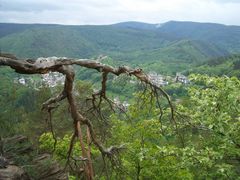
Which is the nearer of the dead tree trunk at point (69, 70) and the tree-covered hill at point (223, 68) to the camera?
the dead tree trunk at point (69, 70)

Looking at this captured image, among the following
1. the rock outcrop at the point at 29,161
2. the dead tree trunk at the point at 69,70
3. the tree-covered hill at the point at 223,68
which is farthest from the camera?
the tree-covered hill at the point at 223,68

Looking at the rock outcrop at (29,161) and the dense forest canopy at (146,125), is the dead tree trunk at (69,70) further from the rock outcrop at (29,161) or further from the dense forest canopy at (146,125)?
the rock outcrop at (29,161)

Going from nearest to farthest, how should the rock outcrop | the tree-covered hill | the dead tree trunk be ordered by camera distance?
the dead tree trunk, the rock outcrop, the tree-covered hill

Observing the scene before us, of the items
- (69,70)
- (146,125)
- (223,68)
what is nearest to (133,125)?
(146,125)

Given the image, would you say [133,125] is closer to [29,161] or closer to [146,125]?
[146,125]

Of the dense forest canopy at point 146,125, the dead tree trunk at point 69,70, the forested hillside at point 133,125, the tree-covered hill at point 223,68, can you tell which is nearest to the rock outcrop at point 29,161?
the forested hillside at point 133,125

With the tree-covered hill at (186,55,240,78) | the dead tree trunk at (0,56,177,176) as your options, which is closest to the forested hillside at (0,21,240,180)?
the dead tree trunk at (0,56,177,176)

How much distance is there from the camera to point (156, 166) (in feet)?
59.5

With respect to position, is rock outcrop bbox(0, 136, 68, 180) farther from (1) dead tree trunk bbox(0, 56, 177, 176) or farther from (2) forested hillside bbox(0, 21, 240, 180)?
(1) dead tree trunk bbox(0, 56, 177, 176)

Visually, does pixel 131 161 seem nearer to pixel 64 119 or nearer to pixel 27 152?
pixel 27 152

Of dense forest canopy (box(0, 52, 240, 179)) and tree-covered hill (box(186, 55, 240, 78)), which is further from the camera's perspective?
tree-covered hill (box(186, 55, 240, 78))

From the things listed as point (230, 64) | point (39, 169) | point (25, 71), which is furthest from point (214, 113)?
point (230, 64)

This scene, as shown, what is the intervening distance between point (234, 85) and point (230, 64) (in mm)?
180195

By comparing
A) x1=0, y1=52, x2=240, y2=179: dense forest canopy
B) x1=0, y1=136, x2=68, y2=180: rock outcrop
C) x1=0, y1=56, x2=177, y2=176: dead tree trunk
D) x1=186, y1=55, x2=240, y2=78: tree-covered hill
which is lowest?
x1=186, y1=55, x2=240, y2=78: tree-covered hill
